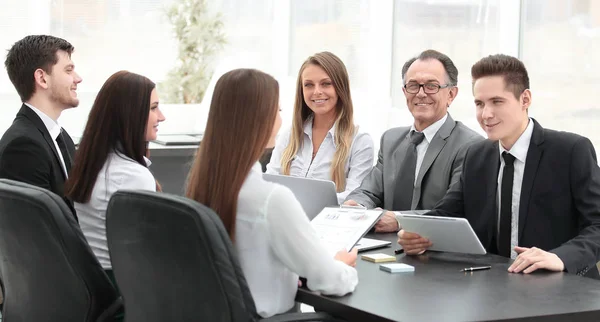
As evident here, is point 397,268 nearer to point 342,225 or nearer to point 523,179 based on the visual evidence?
point 342,225

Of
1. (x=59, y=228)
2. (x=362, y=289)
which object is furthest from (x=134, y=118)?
(x=362, y=289)

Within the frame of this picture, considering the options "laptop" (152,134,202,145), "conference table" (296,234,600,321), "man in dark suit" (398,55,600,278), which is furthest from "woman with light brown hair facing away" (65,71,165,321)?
"laptop" (152,134,202,145)

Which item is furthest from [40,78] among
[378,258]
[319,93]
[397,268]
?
[397,268]

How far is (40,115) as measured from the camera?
12.4 ft

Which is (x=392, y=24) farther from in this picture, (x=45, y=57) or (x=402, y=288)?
(x=402, y=288)

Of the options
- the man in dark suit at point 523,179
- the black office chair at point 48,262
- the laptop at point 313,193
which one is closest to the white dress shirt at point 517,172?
the man in dark suit at point 523,179

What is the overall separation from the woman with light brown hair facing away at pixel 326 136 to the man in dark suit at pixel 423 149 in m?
0.19

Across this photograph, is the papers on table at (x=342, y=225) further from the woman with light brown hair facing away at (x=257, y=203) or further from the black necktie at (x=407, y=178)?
the black necktie at (x=407, y=178)

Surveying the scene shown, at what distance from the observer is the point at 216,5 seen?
8.76m

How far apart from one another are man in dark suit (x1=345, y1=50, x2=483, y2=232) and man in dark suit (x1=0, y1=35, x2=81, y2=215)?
1244 mm

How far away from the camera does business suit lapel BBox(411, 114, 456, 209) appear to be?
12.8 ft

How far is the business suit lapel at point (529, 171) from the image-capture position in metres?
3.14

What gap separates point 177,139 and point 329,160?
9.20 feet

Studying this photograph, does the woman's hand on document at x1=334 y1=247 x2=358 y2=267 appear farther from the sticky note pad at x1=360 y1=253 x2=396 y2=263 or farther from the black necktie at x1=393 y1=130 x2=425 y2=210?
the black necktie at x1=393 y1=130 x2=425 y2=210
